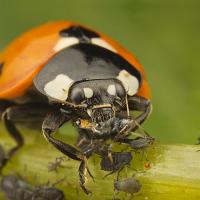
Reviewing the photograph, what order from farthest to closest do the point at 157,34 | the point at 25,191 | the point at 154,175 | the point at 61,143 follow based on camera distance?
the point at 157,34 → the point at 25,191 → the point at 61,143 → the point at 154,175

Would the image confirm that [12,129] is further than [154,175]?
Yes

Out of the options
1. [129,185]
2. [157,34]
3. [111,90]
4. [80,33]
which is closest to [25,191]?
[111,90]

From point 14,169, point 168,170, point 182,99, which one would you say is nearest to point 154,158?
point 168,170

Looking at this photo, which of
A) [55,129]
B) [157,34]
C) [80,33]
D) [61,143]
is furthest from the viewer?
[157,34]

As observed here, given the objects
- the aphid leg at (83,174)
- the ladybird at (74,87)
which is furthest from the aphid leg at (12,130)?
the aphid leg at (83,174)

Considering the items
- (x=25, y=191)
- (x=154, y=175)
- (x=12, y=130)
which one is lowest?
(x=25, y=191)

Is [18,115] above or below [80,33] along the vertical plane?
below

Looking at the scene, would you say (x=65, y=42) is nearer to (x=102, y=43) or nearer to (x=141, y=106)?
(x=102, y=43)
